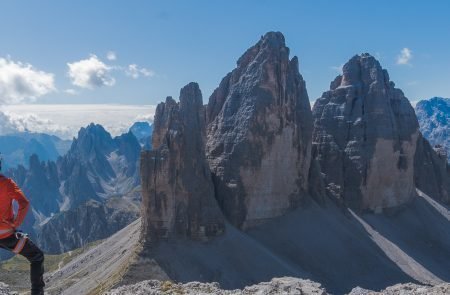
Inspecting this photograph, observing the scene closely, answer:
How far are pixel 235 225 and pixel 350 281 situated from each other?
1852 centimetres

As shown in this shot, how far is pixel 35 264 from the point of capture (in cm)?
1759

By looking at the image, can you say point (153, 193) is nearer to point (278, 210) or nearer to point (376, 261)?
point (278, 210)

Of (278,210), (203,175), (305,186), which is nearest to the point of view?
(203,175)

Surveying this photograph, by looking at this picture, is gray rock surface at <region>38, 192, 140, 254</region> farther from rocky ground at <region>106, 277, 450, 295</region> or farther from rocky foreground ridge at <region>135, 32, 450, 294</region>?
rocky ground at <region>106, 277, 450, 295</region>

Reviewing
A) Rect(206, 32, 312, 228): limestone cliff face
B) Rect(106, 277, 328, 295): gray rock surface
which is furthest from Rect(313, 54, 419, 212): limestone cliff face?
Rect(106, 277, 328, 295): gray rock surface

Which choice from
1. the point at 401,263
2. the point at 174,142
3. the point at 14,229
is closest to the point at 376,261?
the point at 401,263

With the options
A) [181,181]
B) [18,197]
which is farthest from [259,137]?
[18,197]

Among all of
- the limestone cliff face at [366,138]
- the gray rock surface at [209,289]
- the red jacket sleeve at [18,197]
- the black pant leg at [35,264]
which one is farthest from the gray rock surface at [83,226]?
the red jacket sleeve at [18,197]

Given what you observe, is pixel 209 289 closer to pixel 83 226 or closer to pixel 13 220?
pixel 13 220

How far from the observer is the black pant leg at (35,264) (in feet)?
56.3

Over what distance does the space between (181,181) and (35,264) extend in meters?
49.2

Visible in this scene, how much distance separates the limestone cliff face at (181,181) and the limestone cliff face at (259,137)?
711 cm

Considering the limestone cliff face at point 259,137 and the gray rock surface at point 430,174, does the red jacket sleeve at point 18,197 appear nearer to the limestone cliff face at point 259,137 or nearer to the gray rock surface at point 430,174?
the limestone cliff face at point 259,137

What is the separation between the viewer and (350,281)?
2943 inches
